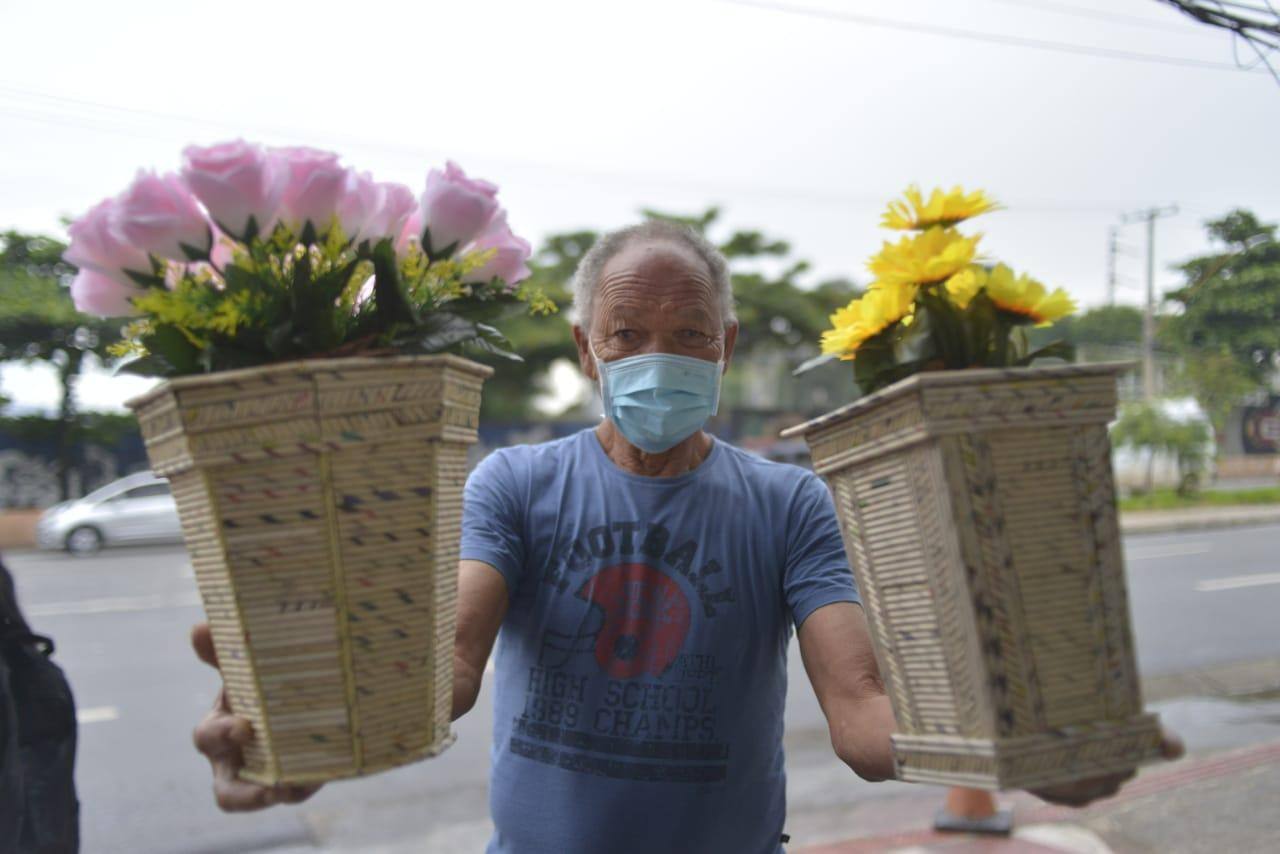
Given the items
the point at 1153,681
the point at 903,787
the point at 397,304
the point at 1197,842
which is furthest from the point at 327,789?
the point at 1153,681

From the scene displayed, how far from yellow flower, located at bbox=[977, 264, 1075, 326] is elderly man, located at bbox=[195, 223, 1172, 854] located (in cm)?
61

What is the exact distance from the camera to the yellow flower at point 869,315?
118 centimetres

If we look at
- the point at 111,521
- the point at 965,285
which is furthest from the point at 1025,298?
the point at 111,521

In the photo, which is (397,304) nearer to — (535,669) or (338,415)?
(338,415)

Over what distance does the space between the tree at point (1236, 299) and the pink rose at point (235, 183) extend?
2.67m

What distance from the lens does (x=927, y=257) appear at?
1166mm

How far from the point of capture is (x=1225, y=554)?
12906 mm

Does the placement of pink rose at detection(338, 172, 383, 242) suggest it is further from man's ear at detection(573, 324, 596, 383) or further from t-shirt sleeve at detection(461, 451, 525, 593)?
man's ear at detection(573, 324, 596, 383)

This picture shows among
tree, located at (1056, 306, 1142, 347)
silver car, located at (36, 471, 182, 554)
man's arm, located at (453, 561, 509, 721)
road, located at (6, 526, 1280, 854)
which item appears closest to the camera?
man's arm, located at (453, 561, 509, 721)

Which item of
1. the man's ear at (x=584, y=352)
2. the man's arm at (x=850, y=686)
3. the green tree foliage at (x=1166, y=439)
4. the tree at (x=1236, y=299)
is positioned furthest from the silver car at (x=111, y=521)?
the man's arm at (x=850, y=686)

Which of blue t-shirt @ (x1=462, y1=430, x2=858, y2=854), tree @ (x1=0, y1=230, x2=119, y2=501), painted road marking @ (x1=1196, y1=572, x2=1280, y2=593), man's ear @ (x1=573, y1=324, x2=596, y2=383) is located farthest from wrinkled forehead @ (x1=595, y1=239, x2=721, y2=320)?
painted road marking @ (x1=1196, y1=572, x2=1280, y2=593)

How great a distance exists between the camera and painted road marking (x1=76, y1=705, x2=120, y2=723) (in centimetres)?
612

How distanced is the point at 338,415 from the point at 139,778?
496cm

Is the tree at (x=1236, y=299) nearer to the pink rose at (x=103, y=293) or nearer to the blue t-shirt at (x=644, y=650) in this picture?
the blue t-shirt at (x=644, y=650)
